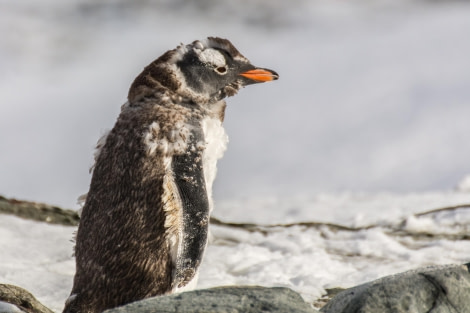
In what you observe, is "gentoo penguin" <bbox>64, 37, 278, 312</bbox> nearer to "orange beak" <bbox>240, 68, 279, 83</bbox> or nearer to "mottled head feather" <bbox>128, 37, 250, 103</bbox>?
"mottled head feather" <bbox>128, 37, 250, 103</bbox>

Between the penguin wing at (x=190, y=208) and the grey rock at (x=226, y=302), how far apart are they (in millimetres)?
785

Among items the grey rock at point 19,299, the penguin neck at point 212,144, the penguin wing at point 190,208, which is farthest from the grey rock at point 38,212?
the penguin wing at point 190,208

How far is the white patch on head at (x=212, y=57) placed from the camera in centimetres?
456

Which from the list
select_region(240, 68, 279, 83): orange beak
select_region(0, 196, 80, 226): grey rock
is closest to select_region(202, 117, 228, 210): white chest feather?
select_region(240, 68, 279, 83): orange beak

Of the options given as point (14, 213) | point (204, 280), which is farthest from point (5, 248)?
point (204, 280)

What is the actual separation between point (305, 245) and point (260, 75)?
2.61 m

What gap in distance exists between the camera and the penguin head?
438cm

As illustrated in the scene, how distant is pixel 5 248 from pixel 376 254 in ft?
9.25

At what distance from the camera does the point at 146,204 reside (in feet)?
13.4

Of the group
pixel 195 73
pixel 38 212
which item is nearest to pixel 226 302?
pixel 195 73

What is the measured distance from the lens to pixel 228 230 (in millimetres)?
7586

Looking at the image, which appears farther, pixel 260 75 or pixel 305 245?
pixel 305 245

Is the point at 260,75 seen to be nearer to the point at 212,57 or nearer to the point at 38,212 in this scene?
the point at 212,57

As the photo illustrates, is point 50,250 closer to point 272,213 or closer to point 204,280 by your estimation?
point 204,280
